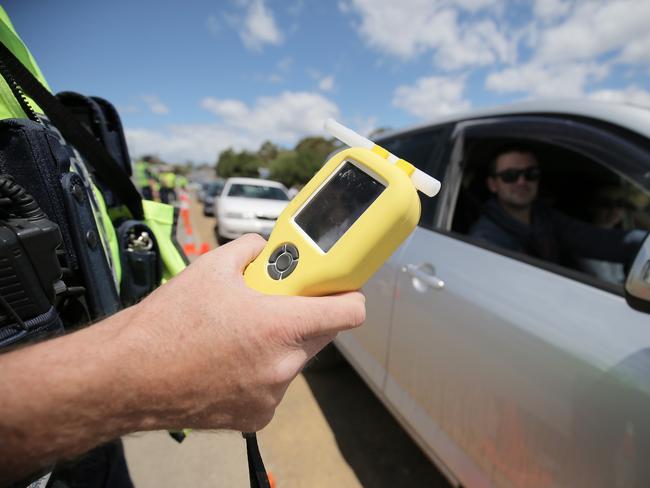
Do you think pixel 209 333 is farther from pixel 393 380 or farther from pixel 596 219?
pixel 596 219

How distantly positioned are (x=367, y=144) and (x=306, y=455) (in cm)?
193

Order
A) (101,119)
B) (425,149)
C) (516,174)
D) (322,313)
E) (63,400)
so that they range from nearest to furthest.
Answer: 1. (63,400)
2. (322,313)
3. (101,119)
4. (516,174)
5. (425,149)

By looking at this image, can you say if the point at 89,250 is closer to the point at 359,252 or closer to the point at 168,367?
the point at 168,367

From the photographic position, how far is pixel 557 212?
2324mm

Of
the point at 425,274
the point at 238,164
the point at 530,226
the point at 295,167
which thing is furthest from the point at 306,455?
the point at 238,164

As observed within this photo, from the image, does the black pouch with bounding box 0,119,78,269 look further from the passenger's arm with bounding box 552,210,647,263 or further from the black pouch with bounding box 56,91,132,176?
the passenger's arm with bounding box 552,210,647,263

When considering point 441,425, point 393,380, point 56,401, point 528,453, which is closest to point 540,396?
point 528,453

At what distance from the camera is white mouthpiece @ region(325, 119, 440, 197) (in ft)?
2.19

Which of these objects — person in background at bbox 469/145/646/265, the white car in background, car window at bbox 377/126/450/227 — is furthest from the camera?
the white car in background

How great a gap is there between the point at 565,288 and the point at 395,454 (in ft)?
4.68

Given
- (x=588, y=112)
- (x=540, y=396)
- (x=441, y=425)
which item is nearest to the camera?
(x=540, y=396)

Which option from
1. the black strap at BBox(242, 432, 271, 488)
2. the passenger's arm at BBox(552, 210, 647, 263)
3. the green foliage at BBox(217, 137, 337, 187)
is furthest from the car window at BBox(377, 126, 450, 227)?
the green foliage at BBox(217, 137, 337, 187)

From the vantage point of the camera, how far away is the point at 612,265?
81.0 inches

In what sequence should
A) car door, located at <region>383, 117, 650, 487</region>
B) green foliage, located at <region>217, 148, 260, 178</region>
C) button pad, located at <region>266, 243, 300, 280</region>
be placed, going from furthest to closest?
green foliage, located at <region>217, 148, 260, 178</region> → car door, located at <region>383, 117, 650, 487</region> → button pad, located at <region>266, 243, 300, 280</region>
